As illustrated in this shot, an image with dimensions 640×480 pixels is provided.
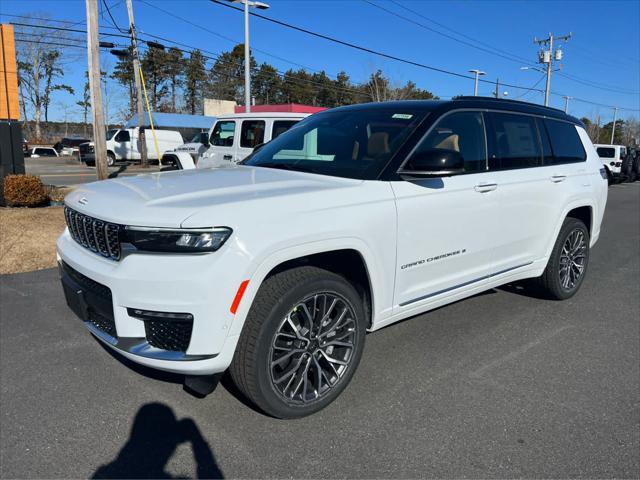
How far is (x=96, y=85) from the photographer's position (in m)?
14.1

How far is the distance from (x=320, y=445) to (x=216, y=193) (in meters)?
1.48

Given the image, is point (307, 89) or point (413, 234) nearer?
point (413, 234)

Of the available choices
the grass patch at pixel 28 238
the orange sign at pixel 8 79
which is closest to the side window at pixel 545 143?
the grass patch at pixel 28 238

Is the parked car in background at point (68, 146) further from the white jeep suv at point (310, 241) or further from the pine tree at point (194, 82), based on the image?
the white jeep suv at point (310, 241)

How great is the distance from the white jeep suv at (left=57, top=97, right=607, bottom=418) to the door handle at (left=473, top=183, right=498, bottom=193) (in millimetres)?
13

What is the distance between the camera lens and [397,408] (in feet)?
10.0

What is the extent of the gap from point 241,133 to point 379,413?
8.93 m

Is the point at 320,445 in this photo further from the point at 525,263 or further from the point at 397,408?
the point at 525,263

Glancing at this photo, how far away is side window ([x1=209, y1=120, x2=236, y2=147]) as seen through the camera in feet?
36.9

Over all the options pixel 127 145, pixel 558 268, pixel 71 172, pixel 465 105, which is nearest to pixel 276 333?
pixel 465 105

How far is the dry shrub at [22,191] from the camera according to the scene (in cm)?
955

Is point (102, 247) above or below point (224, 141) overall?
below

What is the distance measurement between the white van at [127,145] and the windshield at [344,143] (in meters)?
29.3

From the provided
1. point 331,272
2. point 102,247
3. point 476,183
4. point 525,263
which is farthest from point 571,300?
point 102,247
